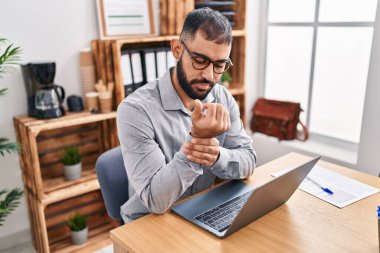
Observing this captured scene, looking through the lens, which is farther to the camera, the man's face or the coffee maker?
the coffee maker

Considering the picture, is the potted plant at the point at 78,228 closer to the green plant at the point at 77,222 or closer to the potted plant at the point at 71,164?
the green plant at the point at 77,222

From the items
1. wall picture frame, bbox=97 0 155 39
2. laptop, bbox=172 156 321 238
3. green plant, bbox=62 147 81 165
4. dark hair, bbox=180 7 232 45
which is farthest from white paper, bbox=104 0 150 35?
laptop, bbox=172 156 321 238

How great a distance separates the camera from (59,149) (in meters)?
2.37

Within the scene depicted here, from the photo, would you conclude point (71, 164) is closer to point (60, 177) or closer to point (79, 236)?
point (60, 177)

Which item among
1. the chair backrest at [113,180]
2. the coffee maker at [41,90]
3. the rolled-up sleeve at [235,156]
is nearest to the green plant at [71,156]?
the coffee maker at [41,90]

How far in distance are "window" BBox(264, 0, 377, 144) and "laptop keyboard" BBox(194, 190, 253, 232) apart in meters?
1.65

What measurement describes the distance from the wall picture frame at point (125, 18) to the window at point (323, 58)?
1.07 metres

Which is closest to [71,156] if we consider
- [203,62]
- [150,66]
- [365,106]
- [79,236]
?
[79,236]

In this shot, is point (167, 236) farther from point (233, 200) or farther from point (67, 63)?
point (67, 63)

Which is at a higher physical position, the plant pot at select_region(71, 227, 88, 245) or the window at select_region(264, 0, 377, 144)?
the window at select_region(264, 0, 377, 144)

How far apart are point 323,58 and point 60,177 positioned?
203 centimetres

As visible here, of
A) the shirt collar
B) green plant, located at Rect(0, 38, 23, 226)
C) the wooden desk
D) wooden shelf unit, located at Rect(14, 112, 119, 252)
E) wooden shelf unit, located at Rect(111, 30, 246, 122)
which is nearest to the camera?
the wooden desk

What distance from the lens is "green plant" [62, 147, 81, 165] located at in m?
2.24

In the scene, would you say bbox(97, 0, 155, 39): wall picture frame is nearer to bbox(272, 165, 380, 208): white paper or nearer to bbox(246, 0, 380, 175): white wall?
bbox(246, 0, 380, 175): white wall
